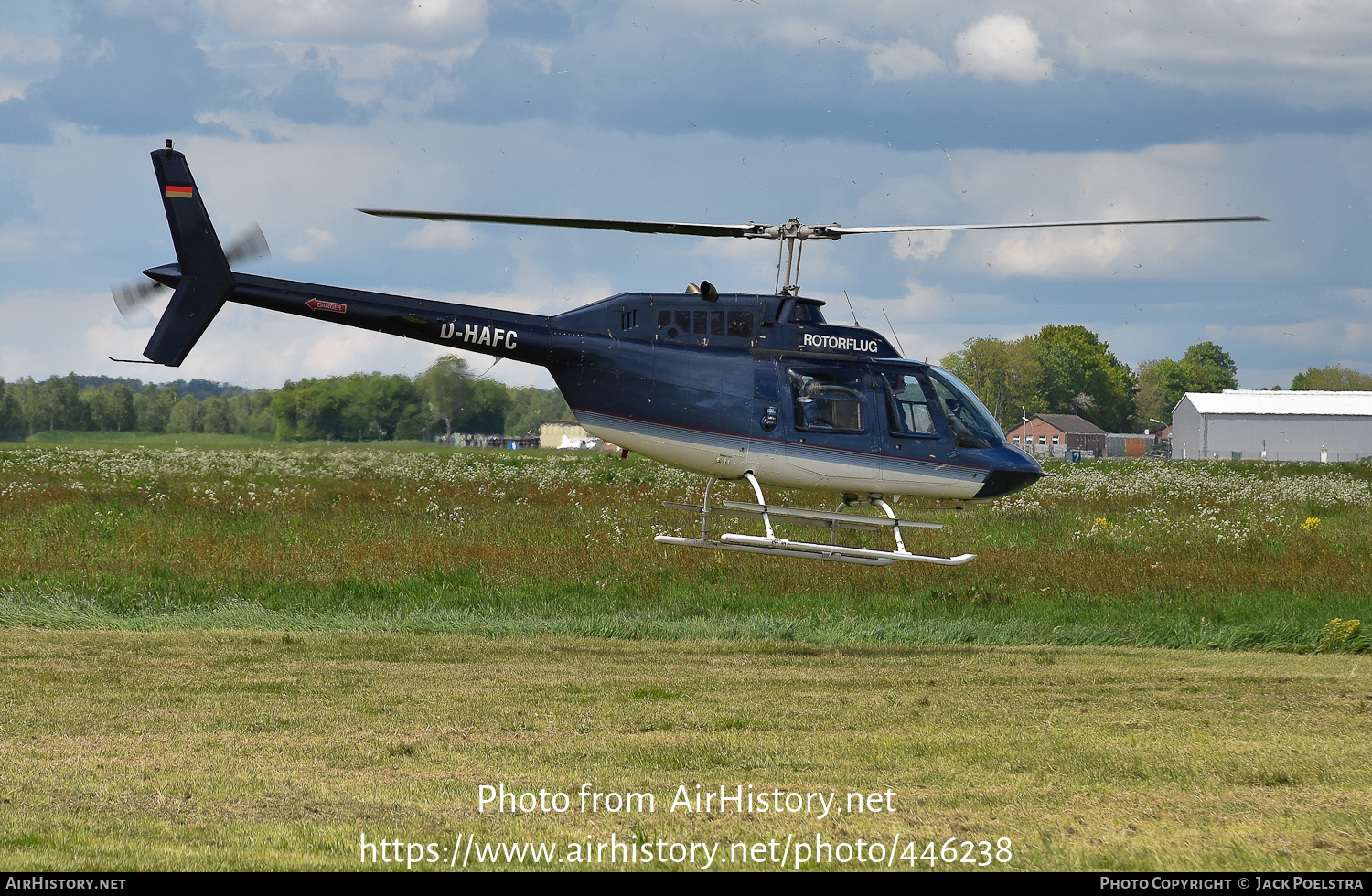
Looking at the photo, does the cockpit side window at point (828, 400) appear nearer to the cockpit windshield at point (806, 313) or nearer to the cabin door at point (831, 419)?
the cabin door at point (831, 419)

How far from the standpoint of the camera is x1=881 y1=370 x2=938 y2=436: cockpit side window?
52.4 feet

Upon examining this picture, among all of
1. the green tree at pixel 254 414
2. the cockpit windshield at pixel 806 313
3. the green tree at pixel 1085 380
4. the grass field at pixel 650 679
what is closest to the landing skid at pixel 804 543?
the grass field at pixel 650 679

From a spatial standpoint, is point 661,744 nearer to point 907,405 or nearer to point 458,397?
point 907,405

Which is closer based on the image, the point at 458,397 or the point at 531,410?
the point at 458,397

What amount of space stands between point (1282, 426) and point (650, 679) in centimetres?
8559

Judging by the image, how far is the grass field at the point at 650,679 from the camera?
8.24 metres

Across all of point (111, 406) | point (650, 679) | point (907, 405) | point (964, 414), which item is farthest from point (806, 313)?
point (111, 406)

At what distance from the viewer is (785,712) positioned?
41.7 feet

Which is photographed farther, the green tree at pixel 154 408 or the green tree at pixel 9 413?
the green tree at pixel 9 413

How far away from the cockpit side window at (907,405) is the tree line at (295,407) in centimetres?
1035

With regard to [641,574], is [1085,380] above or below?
above

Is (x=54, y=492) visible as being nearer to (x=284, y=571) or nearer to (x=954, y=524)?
(x=284, y=571)

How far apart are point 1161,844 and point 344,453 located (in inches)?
1287

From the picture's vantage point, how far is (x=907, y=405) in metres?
16.0
